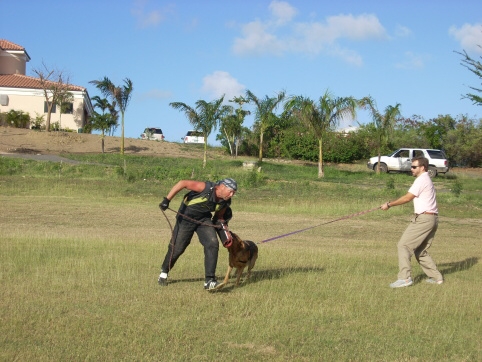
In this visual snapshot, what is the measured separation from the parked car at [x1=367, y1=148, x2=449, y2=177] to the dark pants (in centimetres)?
3333

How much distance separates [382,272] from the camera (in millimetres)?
10945

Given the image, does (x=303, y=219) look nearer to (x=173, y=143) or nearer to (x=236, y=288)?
(x=236, y=288)

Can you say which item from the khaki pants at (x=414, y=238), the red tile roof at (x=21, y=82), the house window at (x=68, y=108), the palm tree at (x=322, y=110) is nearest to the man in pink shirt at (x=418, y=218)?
the khaki pants at (x=414, y=238)

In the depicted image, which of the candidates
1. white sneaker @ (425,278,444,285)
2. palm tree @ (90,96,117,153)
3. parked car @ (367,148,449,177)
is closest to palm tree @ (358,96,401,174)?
parked car @ (367,148,449,177)

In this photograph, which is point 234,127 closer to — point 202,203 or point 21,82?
point 21,82

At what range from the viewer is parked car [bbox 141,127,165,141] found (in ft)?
190

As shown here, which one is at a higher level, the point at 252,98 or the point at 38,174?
the point at 252,98

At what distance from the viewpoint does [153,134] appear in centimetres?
6116

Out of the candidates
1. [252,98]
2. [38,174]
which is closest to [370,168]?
[252,98]

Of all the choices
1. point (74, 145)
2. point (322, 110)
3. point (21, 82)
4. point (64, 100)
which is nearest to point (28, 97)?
point (21, 82)

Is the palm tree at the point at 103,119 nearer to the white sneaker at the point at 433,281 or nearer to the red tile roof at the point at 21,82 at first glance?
the red tile roof at the point at 21,82

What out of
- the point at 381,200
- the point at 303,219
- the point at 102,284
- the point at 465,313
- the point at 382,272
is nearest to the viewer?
the point at 465,313

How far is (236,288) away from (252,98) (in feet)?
101

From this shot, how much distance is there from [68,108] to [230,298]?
163ft
